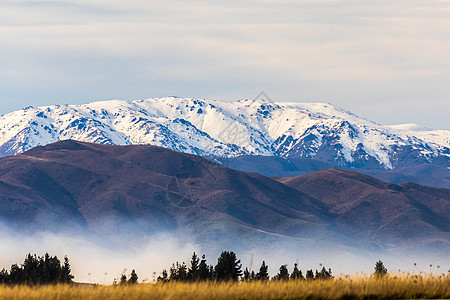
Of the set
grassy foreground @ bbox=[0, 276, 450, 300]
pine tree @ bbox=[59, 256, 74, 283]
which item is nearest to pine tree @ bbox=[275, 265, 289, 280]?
grassy foreground @ bbox=[0, 276, 450, 300]

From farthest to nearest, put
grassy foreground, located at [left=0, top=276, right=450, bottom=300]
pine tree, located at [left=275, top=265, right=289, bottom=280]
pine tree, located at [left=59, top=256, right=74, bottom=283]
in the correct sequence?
pine tree, located at [left=59, top=256, right=74, bottom=283]
pine tree, located at [left=275, top=265, right=289, bottom=280]
grassy foreground, located at [left=0, top=276, right=450, bottom=300]

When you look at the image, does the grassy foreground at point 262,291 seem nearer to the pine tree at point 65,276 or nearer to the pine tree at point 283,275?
the pine tree at point 283,275

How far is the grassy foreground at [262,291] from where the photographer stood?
74.8ft

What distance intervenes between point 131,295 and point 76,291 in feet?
6.39

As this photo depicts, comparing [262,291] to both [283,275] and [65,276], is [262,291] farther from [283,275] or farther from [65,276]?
[283,275]

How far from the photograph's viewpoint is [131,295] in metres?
22.9

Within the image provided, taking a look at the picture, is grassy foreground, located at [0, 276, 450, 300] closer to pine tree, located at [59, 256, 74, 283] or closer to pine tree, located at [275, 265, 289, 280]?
pine tree, located at [275, 265, 289, 280]

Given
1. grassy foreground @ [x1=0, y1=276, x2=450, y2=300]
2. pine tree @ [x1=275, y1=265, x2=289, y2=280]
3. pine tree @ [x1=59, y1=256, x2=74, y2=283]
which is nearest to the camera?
grassy foreground @ [x1=0, y1=276, x2=450, y2=300]

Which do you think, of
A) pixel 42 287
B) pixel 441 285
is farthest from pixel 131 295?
pixel 441 285

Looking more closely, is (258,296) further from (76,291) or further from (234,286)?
(76,291)

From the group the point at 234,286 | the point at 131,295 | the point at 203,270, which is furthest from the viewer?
the point at 203,270

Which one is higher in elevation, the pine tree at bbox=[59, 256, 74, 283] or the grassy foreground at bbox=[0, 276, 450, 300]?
the pine tree at bbox=[59, 256, 74, 283]

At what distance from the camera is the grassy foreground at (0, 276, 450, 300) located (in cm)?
2281

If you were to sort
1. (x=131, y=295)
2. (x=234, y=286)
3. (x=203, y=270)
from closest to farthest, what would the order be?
1. (x=131, y=295)
2. (x=234, y=286)
3. (x=203, y=270)
